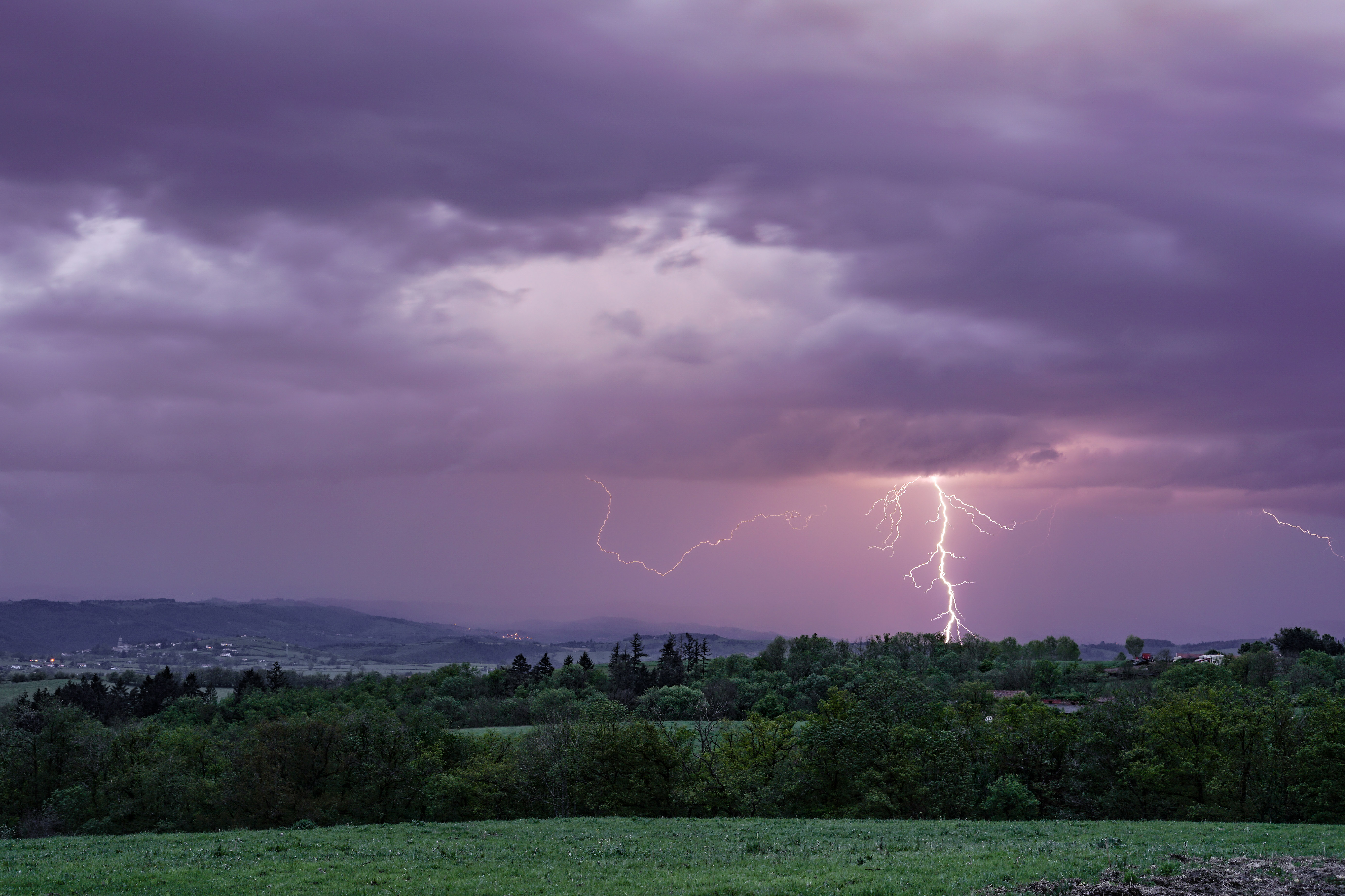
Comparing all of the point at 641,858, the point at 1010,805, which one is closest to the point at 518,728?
the point at 1010,805

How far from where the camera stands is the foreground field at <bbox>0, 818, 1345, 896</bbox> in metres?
22.8

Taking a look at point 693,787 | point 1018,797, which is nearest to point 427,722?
point 693,787

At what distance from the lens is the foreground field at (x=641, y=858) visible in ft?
74.8

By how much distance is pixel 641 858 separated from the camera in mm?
28938

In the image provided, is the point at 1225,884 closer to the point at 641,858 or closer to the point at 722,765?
the point at 641,858

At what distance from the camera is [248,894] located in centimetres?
2330

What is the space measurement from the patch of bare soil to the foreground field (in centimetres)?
67

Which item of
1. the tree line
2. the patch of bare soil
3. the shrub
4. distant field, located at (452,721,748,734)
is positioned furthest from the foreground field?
distant field, located at (452,721,748,734)

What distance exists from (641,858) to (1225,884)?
1628 centimetres

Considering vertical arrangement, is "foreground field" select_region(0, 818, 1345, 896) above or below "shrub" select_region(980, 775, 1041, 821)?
above

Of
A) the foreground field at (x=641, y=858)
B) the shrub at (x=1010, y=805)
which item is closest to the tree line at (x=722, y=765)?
the shrub at (x=1010, y=805)

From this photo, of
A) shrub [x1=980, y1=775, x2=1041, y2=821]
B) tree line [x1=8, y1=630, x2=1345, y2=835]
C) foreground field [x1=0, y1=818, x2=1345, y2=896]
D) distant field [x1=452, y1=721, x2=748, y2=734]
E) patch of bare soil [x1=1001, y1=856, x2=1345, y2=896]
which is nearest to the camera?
patch of bare soil [x1=1001, y1=856, x2=1345, y2=896]

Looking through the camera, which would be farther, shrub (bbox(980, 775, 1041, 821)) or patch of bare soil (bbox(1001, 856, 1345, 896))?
shrub (bbox(980, 775, 1041, 821))

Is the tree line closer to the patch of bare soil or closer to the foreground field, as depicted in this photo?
the foreground field
